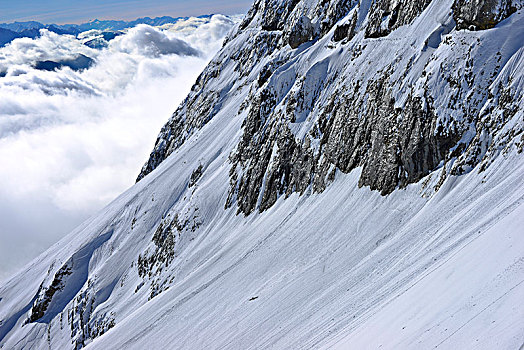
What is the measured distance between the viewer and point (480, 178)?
91.2ft

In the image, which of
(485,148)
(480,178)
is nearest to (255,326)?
(480,178)

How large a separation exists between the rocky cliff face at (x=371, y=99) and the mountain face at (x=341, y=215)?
189 mm

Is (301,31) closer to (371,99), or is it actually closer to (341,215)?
(371,99)

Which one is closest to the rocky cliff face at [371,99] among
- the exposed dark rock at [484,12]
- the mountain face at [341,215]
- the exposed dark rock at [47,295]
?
the exposed dark rock at [484,12]

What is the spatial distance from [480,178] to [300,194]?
72.8ft

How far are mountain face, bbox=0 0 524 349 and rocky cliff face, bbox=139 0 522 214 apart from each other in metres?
0.19

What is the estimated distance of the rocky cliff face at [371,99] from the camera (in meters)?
31.5

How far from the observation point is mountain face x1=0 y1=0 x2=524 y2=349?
65.9 feet

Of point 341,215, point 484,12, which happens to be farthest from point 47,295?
point 484,12

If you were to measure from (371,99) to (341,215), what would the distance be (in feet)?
45.5

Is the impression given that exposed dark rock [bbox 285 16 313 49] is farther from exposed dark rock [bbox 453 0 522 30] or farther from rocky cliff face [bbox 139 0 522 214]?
exposed dark rock [bbox 453 0 522 30]

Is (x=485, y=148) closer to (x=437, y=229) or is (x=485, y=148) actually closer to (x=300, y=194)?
(x=437, y=229)

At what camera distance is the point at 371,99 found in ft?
132

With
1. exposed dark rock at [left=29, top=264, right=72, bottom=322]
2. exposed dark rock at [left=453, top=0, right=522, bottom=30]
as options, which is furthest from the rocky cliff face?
exposed dark rock at [left=29, top=264, right=72, bottom=322]
